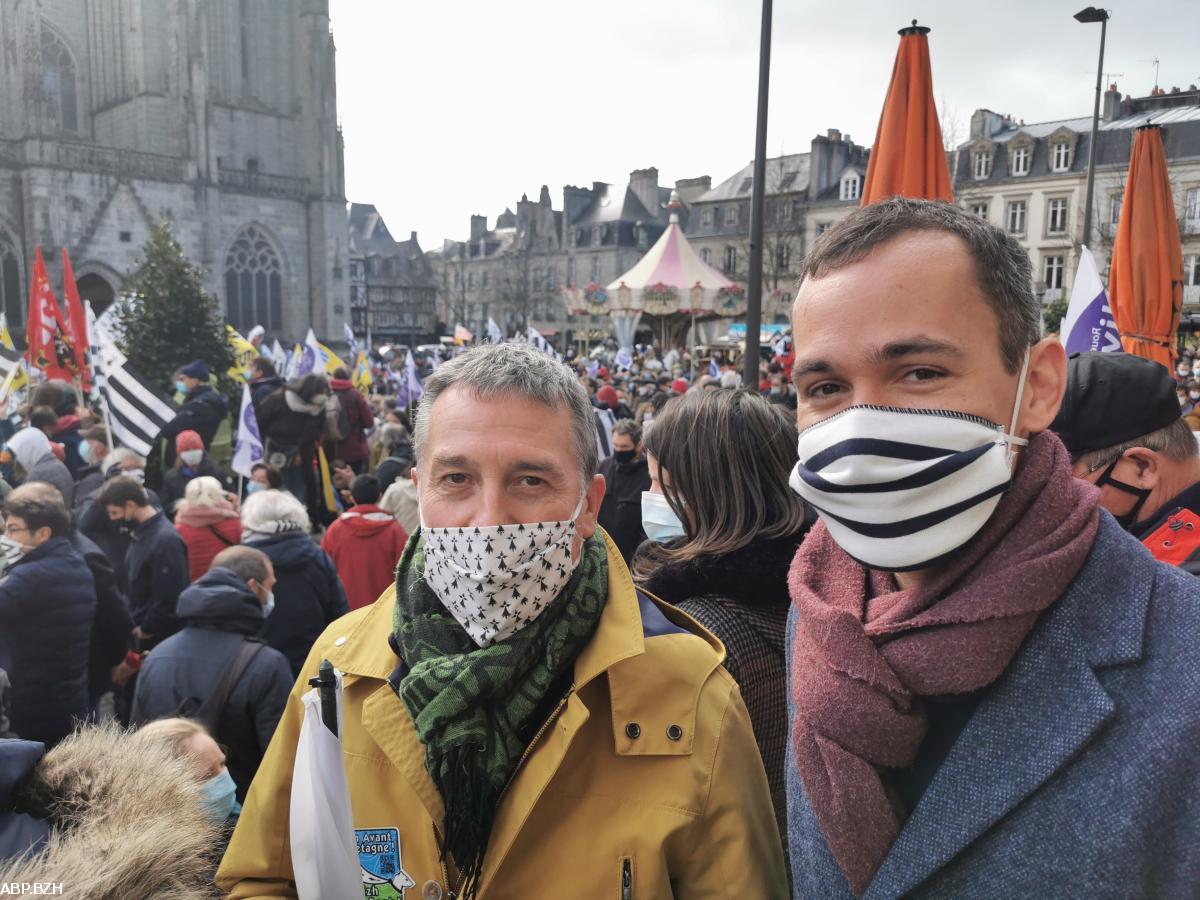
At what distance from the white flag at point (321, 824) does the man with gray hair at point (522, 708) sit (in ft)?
0.81

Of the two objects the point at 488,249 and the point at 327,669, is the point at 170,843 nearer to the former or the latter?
the point at 327,669

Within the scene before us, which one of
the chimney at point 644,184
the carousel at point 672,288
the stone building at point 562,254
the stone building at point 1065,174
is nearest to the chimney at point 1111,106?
the stone building at point 1065,174

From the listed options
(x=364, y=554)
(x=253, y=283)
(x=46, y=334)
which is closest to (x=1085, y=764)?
(x=364, y=554)

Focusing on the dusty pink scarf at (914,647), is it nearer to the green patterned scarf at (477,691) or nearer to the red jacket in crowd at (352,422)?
the green patterned scarf at (477,691)

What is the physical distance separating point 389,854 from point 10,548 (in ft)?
11.5

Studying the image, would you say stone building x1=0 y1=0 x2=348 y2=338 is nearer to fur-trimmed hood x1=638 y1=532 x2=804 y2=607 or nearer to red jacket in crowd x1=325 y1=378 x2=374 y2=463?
red jacket in crowd x1=325 y1=378 x2=374 y2=463

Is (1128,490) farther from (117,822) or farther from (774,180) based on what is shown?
(774,180)

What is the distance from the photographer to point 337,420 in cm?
998

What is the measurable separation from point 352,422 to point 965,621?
982cm

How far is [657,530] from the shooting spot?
10.5ft

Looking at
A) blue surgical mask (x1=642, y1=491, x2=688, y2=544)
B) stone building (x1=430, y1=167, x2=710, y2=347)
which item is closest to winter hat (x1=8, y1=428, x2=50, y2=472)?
blue surgical mask (x1=642, y1=491, x2=688, y2=544)

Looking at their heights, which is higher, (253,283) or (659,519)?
(253,283)

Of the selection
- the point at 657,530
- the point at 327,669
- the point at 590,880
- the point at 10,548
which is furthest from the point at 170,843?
the point at 10,548

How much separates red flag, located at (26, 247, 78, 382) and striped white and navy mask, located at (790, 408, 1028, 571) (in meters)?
13.0
